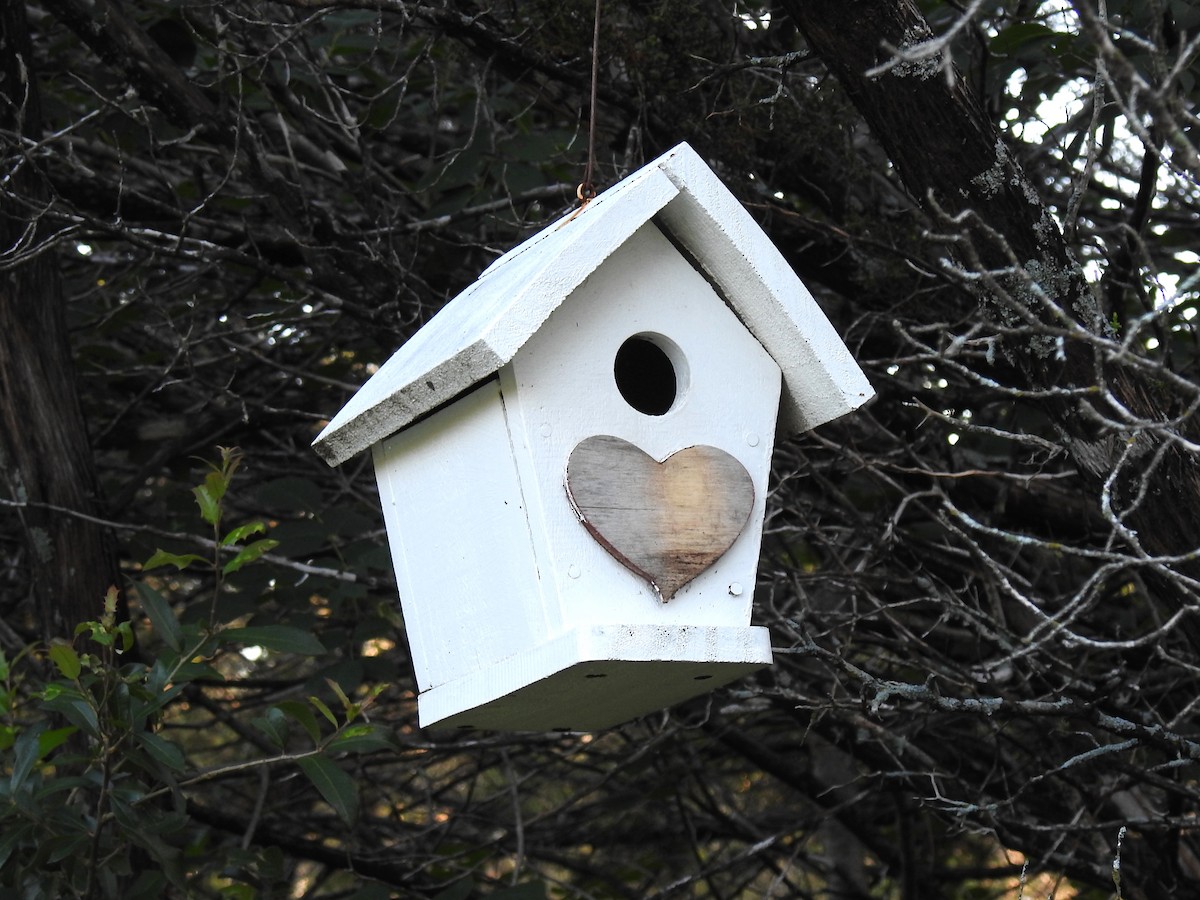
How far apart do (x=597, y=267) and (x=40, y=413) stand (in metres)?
1.88

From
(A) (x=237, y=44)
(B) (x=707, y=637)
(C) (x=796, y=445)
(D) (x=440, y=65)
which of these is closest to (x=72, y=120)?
(A) (x=237, y=44)

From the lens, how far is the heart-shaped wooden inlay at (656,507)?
6.14ft

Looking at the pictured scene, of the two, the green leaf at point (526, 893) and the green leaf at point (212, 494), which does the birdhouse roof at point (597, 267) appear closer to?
the green leaf at point (212, 494)

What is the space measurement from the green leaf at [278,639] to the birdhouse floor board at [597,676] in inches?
21.5

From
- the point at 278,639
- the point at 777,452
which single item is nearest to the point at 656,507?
the point at 278,639

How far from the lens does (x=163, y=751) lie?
2.46m

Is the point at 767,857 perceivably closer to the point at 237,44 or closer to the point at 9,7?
the point at 237,44

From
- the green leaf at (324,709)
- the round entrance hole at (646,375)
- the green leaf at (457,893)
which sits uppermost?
the round entrance hole at (646,375)

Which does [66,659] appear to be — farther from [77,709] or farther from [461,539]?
[461,539]

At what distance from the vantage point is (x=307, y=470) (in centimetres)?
412

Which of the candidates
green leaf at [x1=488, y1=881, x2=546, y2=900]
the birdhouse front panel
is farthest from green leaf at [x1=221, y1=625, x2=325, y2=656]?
the birdhouse front panel

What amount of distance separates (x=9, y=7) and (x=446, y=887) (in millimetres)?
2429

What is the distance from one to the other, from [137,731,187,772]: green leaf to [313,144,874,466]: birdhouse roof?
2.30ft

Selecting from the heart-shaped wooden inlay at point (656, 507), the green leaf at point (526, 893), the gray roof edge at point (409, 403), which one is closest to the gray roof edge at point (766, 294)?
the heart-shaped wooden inlay at point (656, 507)
